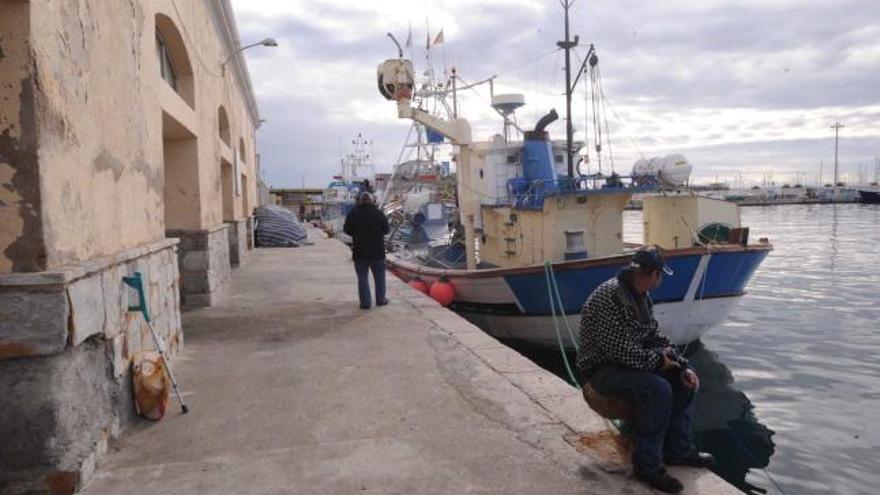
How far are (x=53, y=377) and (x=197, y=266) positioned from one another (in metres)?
5.67

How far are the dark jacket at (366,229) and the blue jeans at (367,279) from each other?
0.28 ft

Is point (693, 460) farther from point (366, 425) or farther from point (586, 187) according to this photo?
point (586, 187)

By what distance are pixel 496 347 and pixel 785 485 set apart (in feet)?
9.71

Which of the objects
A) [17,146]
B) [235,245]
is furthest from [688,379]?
[235,245]

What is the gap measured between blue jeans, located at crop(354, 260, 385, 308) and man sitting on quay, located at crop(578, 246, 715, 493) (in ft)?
18.2

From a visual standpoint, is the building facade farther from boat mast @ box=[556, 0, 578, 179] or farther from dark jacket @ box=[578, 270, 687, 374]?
boat mast @ box=[556, 0, 578, 179]

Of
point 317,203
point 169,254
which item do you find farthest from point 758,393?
point 317,203

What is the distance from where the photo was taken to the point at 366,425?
4.59 meters

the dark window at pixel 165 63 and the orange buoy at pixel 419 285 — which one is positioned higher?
the dark window at pixel 165 63

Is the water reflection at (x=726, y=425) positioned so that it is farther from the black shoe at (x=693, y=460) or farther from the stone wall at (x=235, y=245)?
the stone wall at (x=235, y=245)

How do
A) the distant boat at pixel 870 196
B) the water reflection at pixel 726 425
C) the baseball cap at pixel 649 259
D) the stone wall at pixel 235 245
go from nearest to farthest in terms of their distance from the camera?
the baseball cap at pixel 649 259 → the water reflection at pixel 726 425 → the stone wall at pixel 235 245 → the distant boat at pixel 870 196

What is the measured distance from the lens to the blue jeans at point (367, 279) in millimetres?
9281

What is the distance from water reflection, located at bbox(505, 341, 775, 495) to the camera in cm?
693

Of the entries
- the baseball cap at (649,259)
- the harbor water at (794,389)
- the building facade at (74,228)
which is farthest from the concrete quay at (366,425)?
the harbor water at (794,389)
